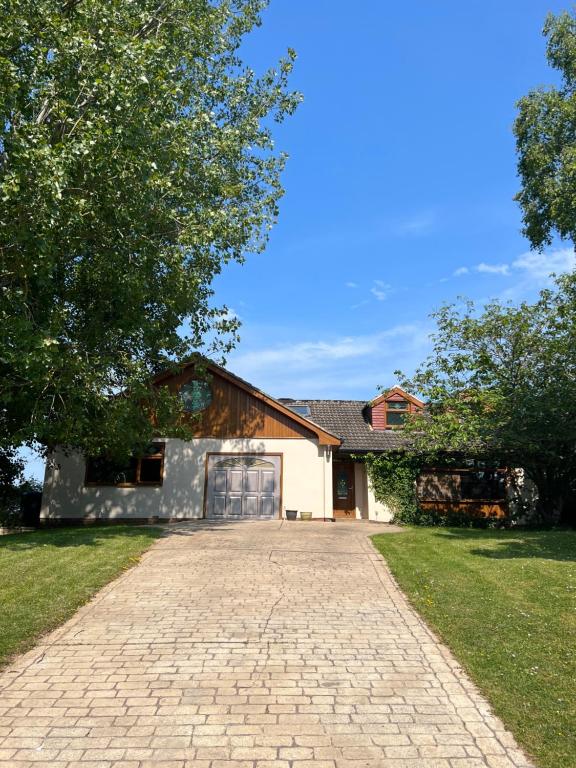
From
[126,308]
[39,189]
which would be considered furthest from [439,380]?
[39,189]

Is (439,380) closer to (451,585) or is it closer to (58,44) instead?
(451,585)

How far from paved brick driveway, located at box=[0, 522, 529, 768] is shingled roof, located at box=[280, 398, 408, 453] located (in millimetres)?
13048

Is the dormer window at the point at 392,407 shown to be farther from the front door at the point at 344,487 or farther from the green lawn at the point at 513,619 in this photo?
the green lawn at the point at 513,619

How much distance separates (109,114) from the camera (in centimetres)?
1102

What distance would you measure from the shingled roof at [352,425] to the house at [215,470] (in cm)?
131

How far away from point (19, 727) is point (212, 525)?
45.6ft

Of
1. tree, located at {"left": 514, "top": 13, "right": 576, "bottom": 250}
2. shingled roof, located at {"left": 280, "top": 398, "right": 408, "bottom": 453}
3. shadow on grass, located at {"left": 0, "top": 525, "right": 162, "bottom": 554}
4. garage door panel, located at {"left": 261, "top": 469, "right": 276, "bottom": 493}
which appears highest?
tree, located at {"left": 514, "top": 13, "right": 576, "bottom": 250}

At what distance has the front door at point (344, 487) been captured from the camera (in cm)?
2312

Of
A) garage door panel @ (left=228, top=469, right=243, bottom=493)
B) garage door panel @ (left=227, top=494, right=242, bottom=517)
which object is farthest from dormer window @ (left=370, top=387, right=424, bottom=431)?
garage door panel @ (left=227, top=494, right=242, bottom=517)

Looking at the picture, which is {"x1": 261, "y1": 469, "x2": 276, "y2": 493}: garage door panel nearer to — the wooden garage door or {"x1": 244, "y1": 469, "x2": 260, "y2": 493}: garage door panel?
the wooden garage door

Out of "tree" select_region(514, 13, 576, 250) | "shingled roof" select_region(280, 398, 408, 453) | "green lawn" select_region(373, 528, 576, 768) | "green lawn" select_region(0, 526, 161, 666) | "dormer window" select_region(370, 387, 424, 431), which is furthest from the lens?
"dormer window" select_region(370, 387, 424, 431)

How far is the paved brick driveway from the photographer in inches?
162

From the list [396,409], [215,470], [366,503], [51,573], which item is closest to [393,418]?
[396,409]

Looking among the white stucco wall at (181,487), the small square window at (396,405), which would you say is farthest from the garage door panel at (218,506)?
the small square window at (396,405)
